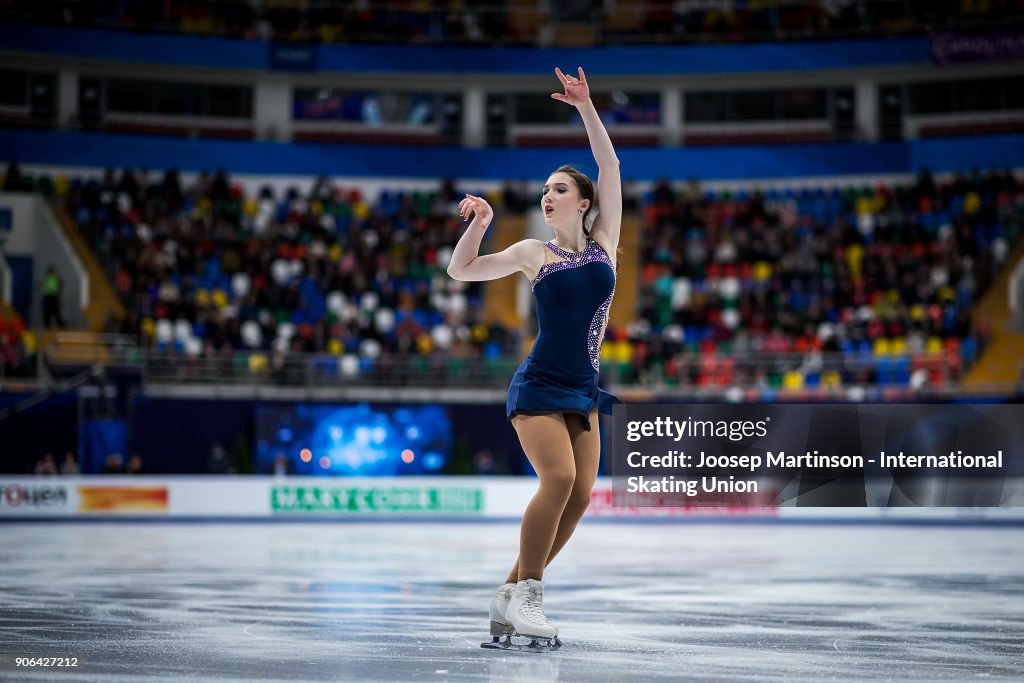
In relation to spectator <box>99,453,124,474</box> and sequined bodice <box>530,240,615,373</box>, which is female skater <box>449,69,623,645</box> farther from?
spectator <box>99,453,124,474</box>

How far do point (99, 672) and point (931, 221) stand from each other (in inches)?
1163

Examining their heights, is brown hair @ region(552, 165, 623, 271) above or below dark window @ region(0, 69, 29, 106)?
below

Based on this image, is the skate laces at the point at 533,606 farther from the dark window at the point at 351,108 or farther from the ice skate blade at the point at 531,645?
the dark window at the point at 351,108

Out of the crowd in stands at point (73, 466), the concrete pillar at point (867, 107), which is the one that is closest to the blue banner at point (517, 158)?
the concrete pillar at point (867, 107)

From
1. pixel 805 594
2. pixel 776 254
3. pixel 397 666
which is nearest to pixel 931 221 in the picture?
pixel 776 254

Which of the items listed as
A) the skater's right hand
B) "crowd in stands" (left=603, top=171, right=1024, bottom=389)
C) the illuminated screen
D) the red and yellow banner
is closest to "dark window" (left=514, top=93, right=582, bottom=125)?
"crowd in stands" (left=603, top=171, right=1024, bottom=389)

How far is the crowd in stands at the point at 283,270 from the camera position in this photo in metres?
27.3

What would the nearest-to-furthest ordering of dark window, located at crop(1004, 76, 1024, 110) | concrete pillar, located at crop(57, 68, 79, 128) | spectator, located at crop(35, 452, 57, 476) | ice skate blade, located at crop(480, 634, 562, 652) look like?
ice skate blade, located at crop(480, 634, 562, 652), spectator, located at crop(35, 452, 57, 476), dark window, located at crop(1004, 76, 1024, 110), concrete pillar, located at crop(57, 68, 79, 128)

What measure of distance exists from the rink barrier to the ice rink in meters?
5.82

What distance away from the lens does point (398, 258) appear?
31.4m

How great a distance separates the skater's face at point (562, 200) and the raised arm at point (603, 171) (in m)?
0.12

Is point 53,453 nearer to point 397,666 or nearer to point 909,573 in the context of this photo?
point 909,573

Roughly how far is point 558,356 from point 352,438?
66.0 ft

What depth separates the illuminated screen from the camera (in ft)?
83.3
